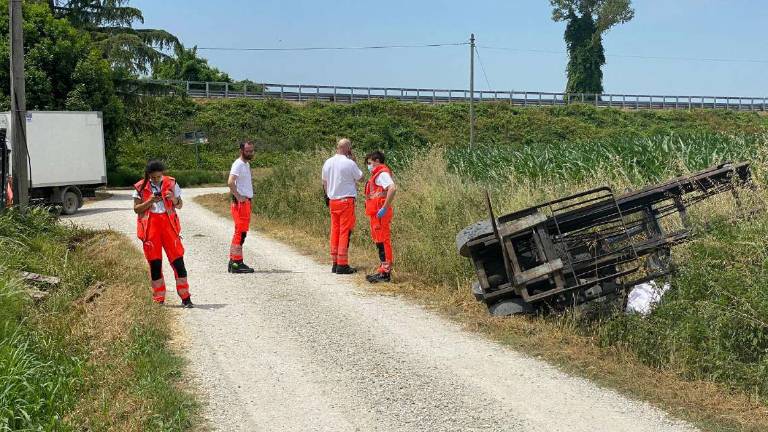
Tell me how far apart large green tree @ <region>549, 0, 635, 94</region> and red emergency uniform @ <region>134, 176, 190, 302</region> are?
6877 centimetres

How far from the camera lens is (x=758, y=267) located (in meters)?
6.91

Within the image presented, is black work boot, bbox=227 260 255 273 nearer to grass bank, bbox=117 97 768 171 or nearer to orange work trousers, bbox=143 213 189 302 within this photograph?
orange work trousers, bbox=143 213 189 302

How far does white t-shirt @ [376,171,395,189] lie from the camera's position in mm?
10586

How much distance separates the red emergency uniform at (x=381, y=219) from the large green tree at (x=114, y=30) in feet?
79.8

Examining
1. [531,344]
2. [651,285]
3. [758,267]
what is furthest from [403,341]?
[758,267]

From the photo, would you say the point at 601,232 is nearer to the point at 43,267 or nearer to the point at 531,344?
the point at 531,344

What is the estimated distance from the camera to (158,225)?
9.07 meters

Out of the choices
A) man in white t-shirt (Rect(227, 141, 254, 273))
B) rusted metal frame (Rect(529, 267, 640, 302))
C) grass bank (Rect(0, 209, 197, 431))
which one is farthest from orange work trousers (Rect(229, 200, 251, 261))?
rusted metal frame (Rect(529, 267, 640, 302))

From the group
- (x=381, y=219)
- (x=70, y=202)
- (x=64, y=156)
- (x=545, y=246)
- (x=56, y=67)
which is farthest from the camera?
(x=56, y=67)

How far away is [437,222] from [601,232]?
A: 3.58 metres

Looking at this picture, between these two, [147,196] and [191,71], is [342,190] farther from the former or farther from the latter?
[191,71]

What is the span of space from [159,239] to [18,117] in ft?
21.9

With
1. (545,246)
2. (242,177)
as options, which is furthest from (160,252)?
(545,246)

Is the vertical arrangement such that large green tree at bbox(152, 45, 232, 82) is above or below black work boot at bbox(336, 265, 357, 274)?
above
